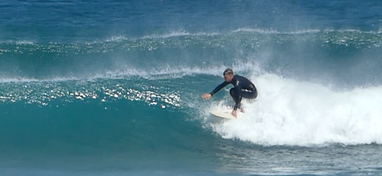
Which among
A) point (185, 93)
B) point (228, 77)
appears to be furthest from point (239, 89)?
point (185, 93)

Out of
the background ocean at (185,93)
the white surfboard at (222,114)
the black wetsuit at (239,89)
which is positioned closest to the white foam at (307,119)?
the background ocean at (185,93)

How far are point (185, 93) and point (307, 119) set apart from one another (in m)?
3.47

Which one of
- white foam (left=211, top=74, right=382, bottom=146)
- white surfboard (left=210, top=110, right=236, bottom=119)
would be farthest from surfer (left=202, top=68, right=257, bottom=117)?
white foam (left=211, top=74, right=382, bottom=146)

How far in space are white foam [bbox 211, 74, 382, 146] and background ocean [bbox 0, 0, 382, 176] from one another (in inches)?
1.1

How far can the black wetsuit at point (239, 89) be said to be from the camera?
1382cm

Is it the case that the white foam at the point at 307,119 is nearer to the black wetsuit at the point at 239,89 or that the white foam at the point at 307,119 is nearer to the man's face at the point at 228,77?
the black wetsuit at the point at 239,89

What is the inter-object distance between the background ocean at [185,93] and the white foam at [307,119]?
0.09 feet

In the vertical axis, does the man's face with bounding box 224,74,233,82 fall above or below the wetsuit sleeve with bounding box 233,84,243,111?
above

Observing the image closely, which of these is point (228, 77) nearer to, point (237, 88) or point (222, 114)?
point (237, 88)

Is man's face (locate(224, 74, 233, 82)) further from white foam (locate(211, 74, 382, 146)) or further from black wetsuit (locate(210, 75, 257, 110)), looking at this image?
white foam (locate(211, 74, 382, 146))

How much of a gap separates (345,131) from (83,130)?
20.9 ft

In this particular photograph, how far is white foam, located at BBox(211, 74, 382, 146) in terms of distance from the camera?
44.9 ft

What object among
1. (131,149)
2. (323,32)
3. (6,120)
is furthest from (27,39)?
(323,32)

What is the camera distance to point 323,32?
819 inches
